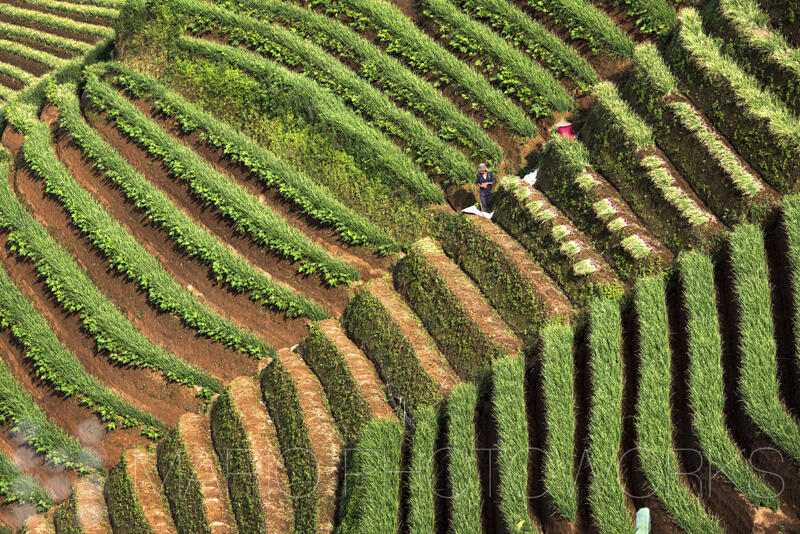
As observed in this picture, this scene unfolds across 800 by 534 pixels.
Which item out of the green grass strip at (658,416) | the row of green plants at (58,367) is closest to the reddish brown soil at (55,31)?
the row of green plants at (58,367)

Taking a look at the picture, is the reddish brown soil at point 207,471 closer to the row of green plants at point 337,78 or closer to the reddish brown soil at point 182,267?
the reddish brown soil at point 182,267

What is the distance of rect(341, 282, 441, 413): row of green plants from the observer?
10992mm

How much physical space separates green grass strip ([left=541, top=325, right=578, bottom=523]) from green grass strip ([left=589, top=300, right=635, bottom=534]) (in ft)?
0.82

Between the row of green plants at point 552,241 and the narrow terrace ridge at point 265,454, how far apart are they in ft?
16.0

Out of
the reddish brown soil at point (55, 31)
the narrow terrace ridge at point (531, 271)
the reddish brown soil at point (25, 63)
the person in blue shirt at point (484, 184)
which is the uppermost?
the reddish brown soil at point (55, 31)

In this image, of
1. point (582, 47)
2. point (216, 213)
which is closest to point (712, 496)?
point (582, 47)

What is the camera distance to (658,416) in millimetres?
8867

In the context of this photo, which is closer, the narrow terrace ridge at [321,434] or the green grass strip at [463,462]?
the green grass strip at [463,462]

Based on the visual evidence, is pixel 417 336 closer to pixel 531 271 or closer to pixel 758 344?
pixel 531 271

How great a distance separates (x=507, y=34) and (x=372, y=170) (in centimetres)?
392

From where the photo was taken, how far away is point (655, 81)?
12.5 meters

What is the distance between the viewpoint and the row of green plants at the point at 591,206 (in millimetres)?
10891

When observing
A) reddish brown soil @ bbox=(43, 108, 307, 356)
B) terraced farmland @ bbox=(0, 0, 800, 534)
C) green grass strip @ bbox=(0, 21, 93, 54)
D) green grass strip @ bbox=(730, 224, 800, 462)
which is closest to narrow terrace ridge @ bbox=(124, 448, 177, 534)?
terraced farmland @ bbox=(0, 0, 800, 534)

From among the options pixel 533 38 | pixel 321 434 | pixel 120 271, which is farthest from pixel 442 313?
pixel 120 271
